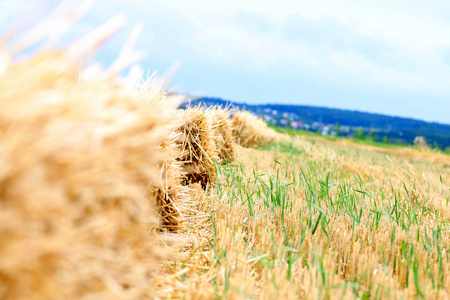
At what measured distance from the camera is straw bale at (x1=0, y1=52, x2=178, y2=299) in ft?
3.04

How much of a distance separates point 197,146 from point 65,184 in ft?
8.44

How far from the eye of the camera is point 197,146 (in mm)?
3576

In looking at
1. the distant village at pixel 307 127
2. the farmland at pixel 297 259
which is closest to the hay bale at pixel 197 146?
the farmland at pixel 297 259

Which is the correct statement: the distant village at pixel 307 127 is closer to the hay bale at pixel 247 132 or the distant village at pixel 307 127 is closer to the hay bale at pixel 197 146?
the hay bale at pixel 247 132

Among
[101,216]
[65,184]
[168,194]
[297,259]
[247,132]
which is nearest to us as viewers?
[65,184]

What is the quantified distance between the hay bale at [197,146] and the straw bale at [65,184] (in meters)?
2.16

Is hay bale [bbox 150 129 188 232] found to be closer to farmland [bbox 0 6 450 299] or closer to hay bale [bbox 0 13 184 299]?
farmland [bbox 0 6 450 299]

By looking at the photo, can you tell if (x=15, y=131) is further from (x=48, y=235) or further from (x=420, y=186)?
(x=420, y=186)

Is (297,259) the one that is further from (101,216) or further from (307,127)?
(307,127)

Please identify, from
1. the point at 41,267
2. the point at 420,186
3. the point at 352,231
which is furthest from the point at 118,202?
the point at 420,186

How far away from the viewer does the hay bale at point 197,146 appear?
3502 millimetres

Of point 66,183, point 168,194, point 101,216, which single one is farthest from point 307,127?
point 66,183

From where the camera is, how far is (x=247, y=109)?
348 inches

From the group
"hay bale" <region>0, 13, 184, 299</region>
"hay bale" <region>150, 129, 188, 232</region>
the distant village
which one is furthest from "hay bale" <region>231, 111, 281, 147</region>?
"hay bale" <region>0, 13, 184, 299</region>
